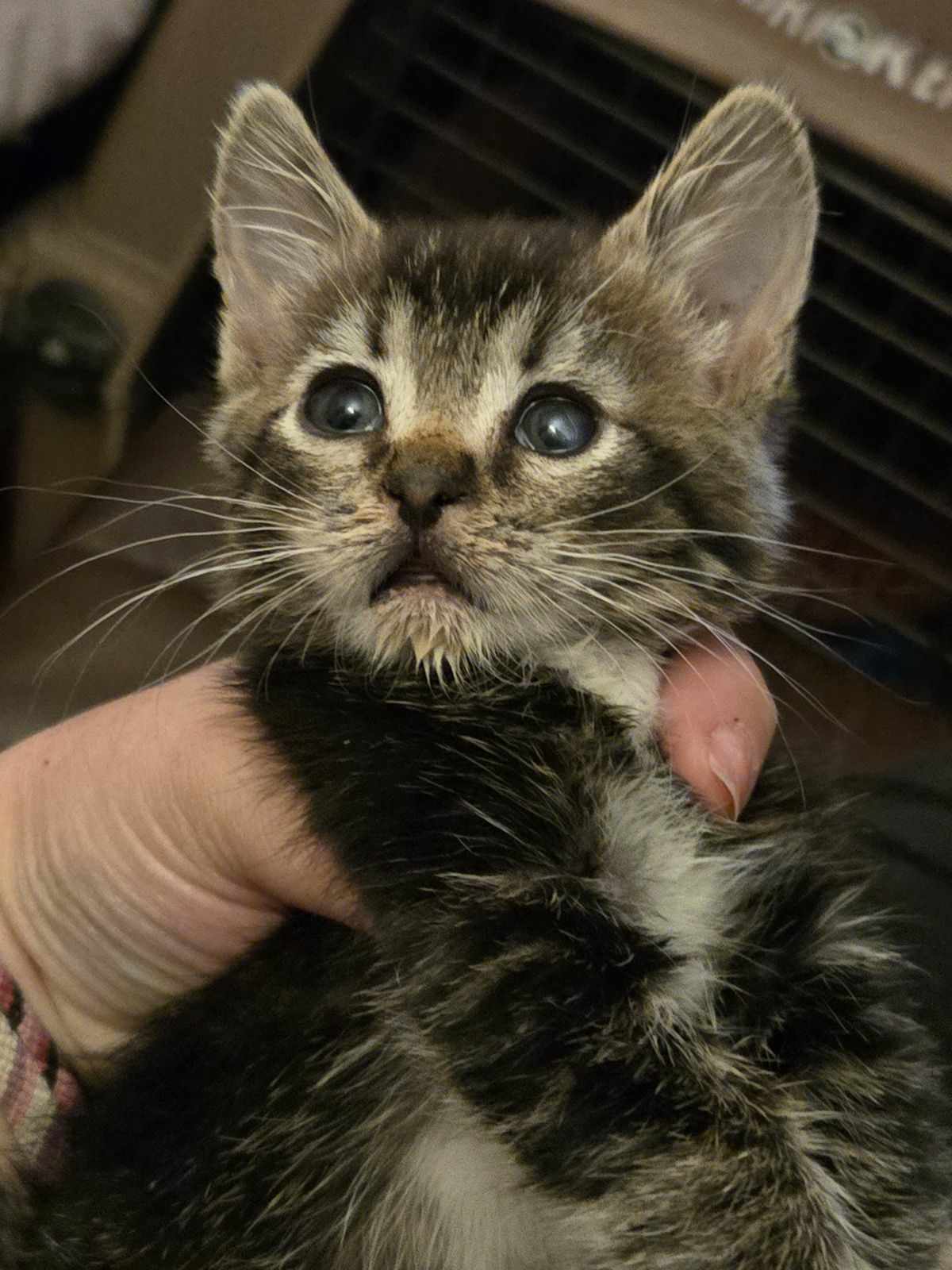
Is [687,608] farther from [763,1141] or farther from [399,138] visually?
[399,138]

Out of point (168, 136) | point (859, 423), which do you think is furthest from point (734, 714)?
point (168, 136)

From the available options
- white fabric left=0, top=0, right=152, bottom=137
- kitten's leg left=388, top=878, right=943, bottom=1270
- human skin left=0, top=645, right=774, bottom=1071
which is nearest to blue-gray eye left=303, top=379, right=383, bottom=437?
human skin left=0, top=645, right=774, bottom=1071

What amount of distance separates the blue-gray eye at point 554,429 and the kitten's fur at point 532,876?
14mm

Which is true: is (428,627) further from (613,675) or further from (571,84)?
(571,84)

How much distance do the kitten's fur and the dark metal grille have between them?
58 centimetres

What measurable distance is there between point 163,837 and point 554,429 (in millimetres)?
592

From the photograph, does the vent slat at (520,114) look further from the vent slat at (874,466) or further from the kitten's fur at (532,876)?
the kitten's fur at (532,876)

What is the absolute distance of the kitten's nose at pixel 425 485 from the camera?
896mm

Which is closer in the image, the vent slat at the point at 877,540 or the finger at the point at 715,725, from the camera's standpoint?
the finger at the point at 715,725

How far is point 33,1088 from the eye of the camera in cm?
115

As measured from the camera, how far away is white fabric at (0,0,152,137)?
6.14ft

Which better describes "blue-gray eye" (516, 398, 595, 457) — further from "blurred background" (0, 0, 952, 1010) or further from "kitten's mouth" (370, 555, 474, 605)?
"blurred background" (0, 0, 952, 1010)

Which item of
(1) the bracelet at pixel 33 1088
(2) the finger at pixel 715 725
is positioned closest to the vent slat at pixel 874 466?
(2) the finger at pixel 715 725

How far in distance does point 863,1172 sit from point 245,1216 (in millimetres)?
513
